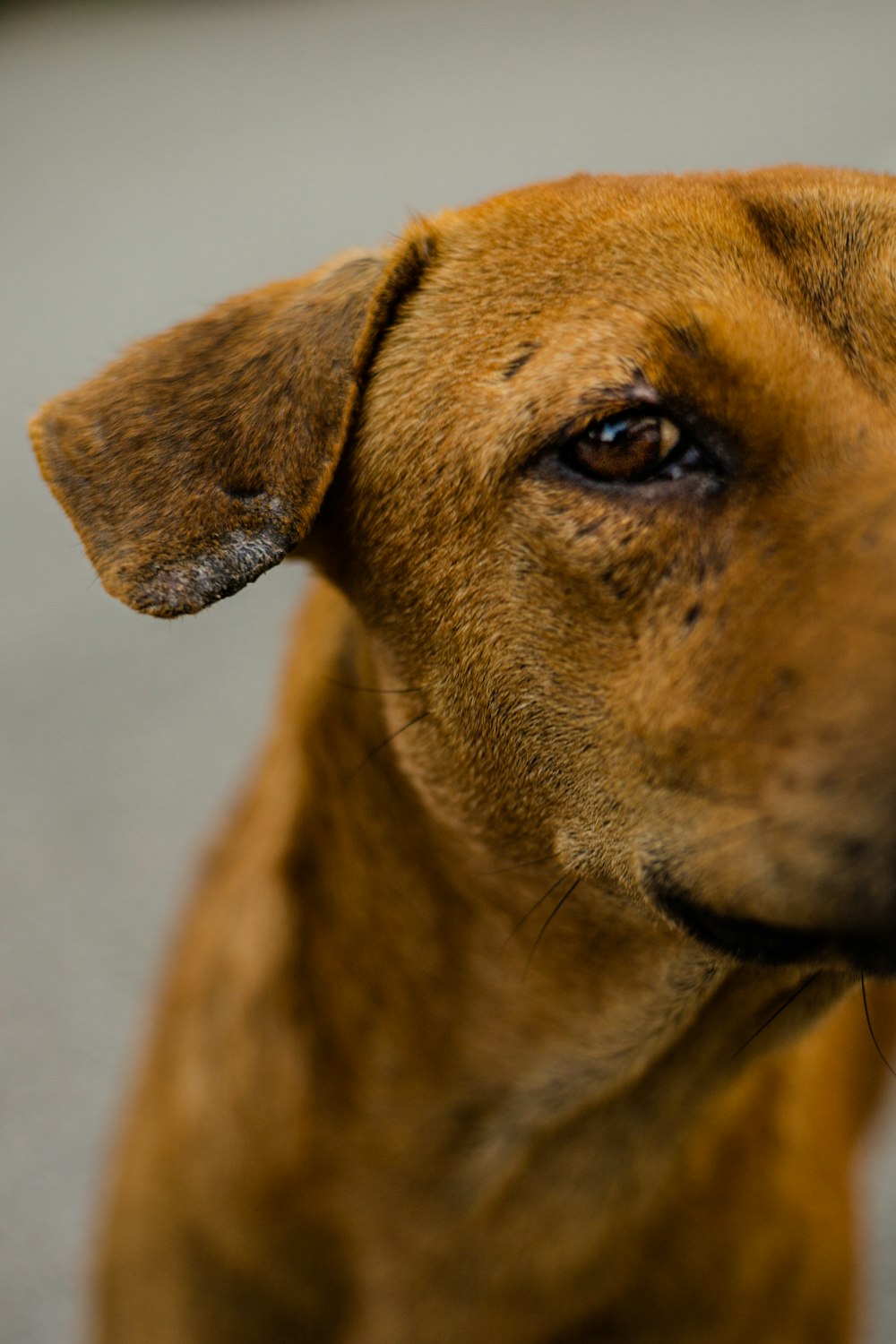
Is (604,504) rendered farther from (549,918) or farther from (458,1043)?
(458,1043)

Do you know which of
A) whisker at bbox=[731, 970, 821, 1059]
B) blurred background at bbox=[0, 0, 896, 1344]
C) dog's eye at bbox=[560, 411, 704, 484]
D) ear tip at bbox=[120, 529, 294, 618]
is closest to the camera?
dog's eye at bbox=[560, 411, 704, 484]

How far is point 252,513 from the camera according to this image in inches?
69.0

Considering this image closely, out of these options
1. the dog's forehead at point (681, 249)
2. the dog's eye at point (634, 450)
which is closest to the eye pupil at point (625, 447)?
the dog's eye at point (634, 450)

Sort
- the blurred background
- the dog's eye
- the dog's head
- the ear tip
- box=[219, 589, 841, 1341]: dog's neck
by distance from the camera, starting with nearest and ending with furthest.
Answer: the dog's head, the dog's eye, the ear tip, box=[219, 589, 841, 1341]: dog's neck, the blurred background

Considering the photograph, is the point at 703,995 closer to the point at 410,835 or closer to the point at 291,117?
the point at 410,835

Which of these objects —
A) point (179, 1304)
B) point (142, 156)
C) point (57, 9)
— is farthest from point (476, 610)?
point (57, 9)

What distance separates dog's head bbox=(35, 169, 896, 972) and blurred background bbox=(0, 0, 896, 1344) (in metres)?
0.79

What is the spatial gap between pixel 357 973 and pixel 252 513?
0.72m

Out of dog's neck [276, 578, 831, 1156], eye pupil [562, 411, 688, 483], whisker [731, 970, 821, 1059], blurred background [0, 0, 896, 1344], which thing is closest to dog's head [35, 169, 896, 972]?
eye pupil [562, 411, 688, 483]

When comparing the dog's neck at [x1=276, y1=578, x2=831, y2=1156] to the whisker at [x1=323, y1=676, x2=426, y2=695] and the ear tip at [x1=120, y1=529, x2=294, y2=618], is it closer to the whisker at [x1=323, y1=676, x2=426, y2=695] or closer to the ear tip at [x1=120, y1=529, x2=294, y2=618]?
the whisker at [x1=323, y1=676, x2=426, y2=695]

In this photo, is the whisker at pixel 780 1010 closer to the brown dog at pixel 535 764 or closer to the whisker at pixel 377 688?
the brown dog at pixel 535 764

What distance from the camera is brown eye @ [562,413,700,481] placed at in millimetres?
1615

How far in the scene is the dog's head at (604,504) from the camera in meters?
1.49

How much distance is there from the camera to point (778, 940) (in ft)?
5.19
